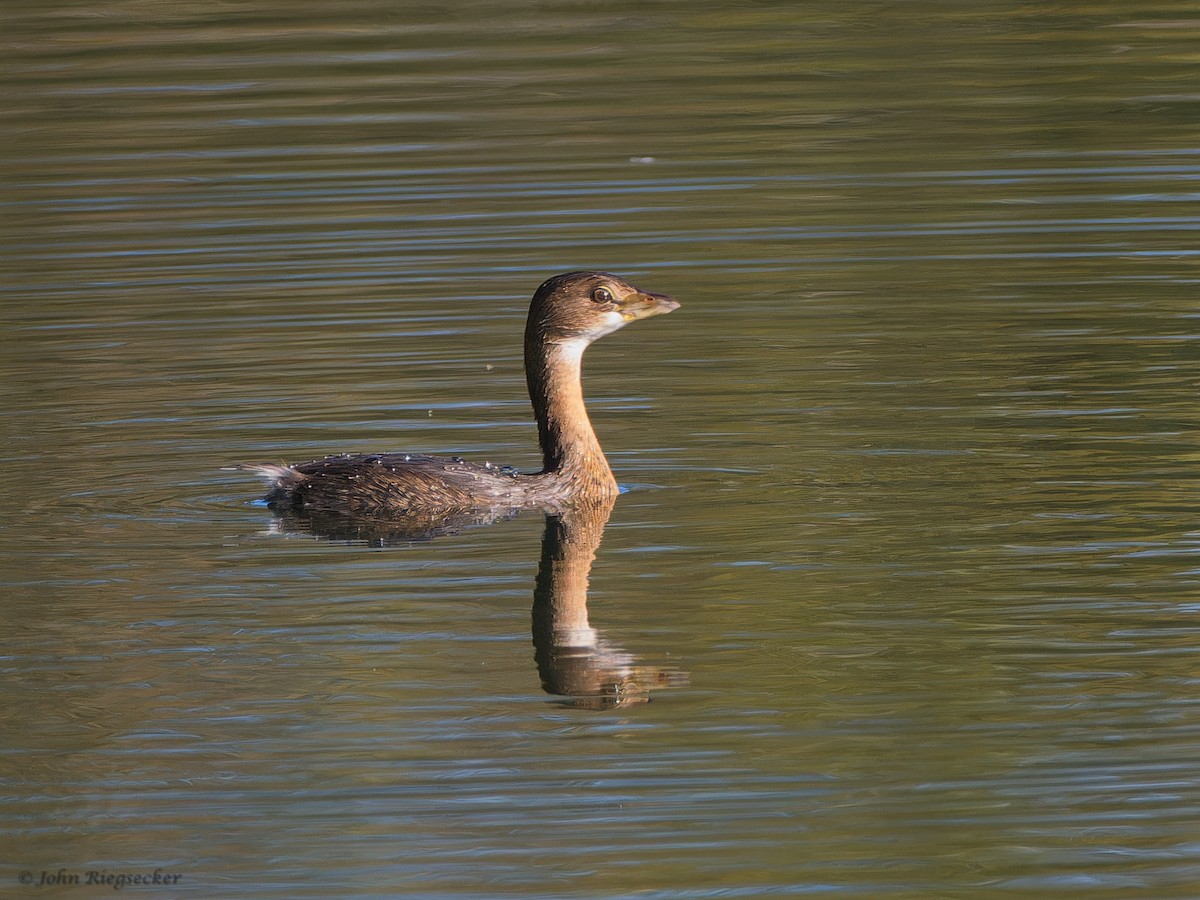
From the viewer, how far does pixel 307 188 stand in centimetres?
1652

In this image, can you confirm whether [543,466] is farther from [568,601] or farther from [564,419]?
[568,601]

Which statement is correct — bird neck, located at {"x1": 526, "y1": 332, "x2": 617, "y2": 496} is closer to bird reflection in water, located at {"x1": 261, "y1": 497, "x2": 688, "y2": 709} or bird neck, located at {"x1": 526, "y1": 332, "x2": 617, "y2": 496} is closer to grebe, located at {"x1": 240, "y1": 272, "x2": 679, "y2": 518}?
grebe, located at {"x1": 240, "y1": 272, "x2": 679, "y2": 518}

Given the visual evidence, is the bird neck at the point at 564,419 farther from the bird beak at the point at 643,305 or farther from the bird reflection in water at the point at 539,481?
the bird beak at the point at 643,305

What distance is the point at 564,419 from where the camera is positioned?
9.90 m

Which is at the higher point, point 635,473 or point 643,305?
point 643,305

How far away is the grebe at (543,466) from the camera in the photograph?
30.7 feet

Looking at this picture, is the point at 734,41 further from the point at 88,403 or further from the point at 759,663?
the point at 759,663

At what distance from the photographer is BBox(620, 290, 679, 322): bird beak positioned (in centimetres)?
1012

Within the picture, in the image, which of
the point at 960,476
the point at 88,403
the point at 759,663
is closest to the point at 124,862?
the point at 759,663

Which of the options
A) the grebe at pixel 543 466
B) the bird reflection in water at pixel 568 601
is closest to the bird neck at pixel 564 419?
the grebe at pixel 543 466

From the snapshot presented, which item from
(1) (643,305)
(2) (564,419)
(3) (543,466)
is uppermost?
(1) (643,305)

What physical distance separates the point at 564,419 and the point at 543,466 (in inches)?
11.3

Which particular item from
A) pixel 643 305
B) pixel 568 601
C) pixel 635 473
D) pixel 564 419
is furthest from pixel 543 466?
pixel 568 601

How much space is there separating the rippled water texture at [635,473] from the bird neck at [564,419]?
273mm
